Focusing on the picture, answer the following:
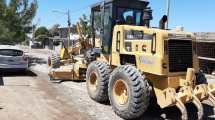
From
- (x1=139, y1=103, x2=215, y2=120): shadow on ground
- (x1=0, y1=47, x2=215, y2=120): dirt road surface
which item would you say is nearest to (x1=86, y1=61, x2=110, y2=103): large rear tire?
(x1=0, y1=47, x2=215, y2=120): dirt road surface

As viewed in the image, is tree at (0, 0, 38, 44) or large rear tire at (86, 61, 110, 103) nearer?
large rear tire at (86, 61, 110, 103)

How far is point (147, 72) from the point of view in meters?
9.25

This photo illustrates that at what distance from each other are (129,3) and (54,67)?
16.7 ft

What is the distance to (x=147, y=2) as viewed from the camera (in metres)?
11.9

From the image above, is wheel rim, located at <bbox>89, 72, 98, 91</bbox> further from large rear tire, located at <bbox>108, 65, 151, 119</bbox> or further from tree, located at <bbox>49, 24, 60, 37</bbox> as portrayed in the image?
tree, located at <bbox>49, 24, 60, 37</bbox>

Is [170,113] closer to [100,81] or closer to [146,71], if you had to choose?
[146,71]

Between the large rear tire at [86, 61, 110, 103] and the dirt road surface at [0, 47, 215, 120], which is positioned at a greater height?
the large rear tire at [86, 61, 110, 103]

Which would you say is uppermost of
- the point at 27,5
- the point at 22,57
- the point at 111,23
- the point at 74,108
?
the point at 27,5

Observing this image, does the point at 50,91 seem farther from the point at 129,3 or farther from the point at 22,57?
the point at 22,57

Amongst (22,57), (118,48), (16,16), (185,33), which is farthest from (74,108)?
(16,16)

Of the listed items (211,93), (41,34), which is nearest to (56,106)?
(211,93)

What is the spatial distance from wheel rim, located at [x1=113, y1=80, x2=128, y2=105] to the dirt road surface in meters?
0.40

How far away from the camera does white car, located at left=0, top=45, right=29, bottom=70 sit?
1684cm

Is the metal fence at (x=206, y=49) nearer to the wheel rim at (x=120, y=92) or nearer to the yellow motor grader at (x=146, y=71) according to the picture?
the yellow motor grader at (x=146, y=71)
